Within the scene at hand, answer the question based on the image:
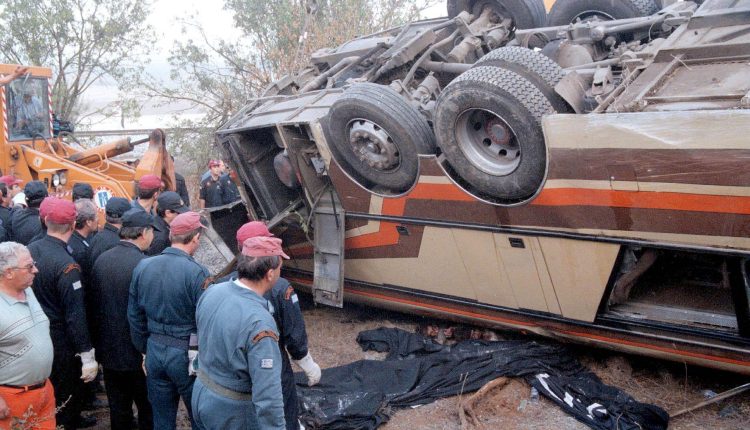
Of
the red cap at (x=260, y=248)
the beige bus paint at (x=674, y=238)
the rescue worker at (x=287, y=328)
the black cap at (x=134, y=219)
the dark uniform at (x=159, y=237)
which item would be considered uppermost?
the black cap at (x=134, y=219)

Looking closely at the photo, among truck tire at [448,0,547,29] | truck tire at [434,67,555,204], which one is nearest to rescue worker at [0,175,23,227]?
truck tire at [434,67,555,204]

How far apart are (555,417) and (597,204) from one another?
135 centimetres

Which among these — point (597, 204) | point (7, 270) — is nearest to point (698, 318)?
point (597, 204)

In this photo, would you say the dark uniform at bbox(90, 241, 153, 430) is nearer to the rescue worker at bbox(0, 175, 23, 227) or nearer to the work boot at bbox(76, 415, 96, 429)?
the work boot at bbox(76, 415, 96, 429)

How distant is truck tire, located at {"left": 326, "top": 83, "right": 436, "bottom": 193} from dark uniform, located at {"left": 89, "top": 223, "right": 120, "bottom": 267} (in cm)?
178

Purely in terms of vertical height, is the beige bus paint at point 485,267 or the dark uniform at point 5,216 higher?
the dark uniform at point 5,216

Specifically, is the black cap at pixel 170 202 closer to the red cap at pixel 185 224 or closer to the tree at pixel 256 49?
the red cap at pixel 185 224

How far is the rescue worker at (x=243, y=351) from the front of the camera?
2580 millimetres

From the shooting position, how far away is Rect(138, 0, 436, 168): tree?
441 inches

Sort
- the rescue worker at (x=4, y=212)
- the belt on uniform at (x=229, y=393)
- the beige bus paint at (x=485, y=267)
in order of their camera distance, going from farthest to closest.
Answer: the rescue worker at (x=4, y=212) → the beige bus paint at (x=485, y=267) → the belt on uniform at (x=229, y=393)

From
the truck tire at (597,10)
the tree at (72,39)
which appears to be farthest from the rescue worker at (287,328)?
the tree at (72,39)

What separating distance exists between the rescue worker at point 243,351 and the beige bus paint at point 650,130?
6.50 feet

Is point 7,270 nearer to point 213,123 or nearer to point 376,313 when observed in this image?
point 376,313

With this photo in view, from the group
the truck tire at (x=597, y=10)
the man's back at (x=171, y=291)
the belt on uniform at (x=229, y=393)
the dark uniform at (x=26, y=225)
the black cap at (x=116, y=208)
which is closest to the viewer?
the belt on uniform at (x=229, y=393)
